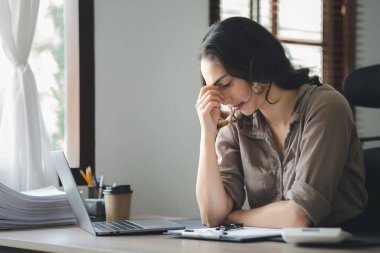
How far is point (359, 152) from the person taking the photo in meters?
1.85

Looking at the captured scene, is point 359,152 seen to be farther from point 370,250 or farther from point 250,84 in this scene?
point 370,250

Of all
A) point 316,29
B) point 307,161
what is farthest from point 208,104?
point 316,29

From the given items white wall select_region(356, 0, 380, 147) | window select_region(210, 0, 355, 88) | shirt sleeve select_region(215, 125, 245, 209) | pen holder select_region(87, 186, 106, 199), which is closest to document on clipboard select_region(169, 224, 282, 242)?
shirt sleeve select_region(215, 125, 245, 209)

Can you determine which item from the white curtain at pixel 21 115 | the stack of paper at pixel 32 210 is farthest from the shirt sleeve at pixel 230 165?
the white curtain at pixel 21 115

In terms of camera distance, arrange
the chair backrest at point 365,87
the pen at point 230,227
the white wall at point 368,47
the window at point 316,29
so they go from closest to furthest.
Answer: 1. the pen at point 230,227
2. the chair backrest at point 365,87
3. the window at point 316,29
4. the white wall at point 368,47

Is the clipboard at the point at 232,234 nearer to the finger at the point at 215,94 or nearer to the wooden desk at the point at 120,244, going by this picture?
the wooden desk at the point at 120,244

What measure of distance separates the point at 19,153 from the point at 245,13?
5.05 feet

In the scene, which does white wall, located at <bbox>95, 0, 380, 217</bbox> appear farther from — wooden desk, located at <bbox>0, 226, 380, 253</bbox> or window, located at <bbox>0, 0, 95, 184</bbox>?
wooden desk, located at <bbox>0, 226, 380, 253</bbox>

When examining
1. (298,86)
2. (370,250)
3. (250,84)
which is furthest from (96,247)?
(298,86)

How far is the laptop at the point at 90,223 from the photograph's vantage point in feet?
5.47

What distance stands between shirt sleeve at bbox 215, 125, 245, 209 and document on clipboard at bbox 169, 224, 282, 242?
0.36 m

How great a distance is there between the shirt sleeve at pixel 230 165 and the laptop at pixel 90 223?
0.89 ft

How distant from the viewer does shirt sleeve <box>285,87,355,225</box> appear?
1.67 meters

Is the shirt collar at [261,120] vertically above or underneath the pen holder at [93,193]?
above
